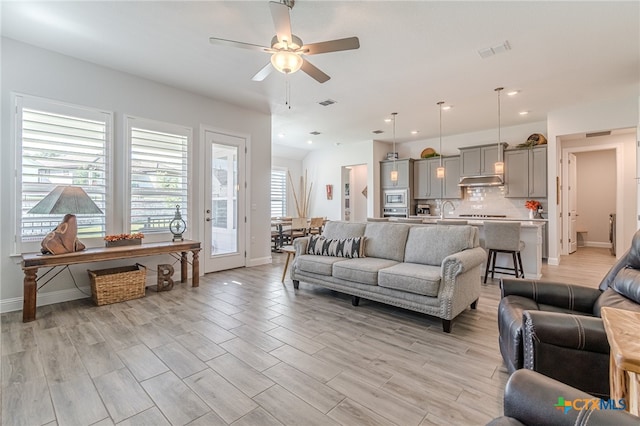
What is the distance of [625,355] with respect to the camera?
0.92m

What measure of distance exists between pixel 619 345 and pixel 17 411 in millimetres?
2894

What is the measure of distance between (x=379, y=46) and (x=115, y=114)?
3514 millimetres

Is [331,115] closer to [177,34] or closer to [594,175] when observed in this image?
[177,34]

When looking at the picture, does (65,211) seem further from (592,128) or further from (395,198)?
(592,128)

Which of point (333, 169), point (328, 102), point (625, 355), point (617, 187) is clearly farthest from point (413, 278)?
point (617, 187)

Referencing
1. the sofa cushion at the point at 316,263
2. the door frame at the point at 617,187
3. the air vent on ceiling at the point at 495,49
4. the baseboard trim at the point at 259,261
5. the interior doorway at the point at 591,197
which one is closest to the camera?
the air vent on ceiling at the point at 495,49

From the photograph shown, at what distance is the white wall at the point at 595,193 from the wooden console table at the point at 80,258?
9.86 metres

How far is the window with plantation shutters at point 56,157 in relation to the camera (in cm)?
331

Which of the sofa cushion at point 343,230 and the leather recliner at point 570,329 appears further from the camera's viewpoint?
the sofa cushion at point 343,230

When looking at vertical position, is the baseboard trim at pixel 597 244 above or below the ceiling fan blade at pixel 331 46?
below

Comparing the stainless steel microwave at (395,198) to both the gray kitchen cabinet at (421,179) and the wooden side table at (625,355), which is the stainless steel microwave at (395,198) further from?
the wooden side table at (625,355)

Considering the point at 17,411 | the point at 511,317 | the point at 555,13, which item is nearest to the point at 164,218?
the point at 17,411

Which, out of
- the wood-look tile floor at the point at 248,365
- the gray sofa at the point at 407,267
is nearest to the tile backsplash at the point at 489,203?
the wood-look tile floor at the point at 248,365

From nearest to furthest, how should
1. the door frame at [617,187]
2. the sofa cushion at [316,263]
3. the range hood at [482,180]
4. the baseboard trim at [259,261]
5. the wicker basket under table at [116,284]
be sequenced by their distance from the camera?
the wicker basket under table at [116,284] < the sofa cushion at [316,263] < the baseboard trim at [259,261] < the range hood at [482,180] < the door frame at [617,187]
